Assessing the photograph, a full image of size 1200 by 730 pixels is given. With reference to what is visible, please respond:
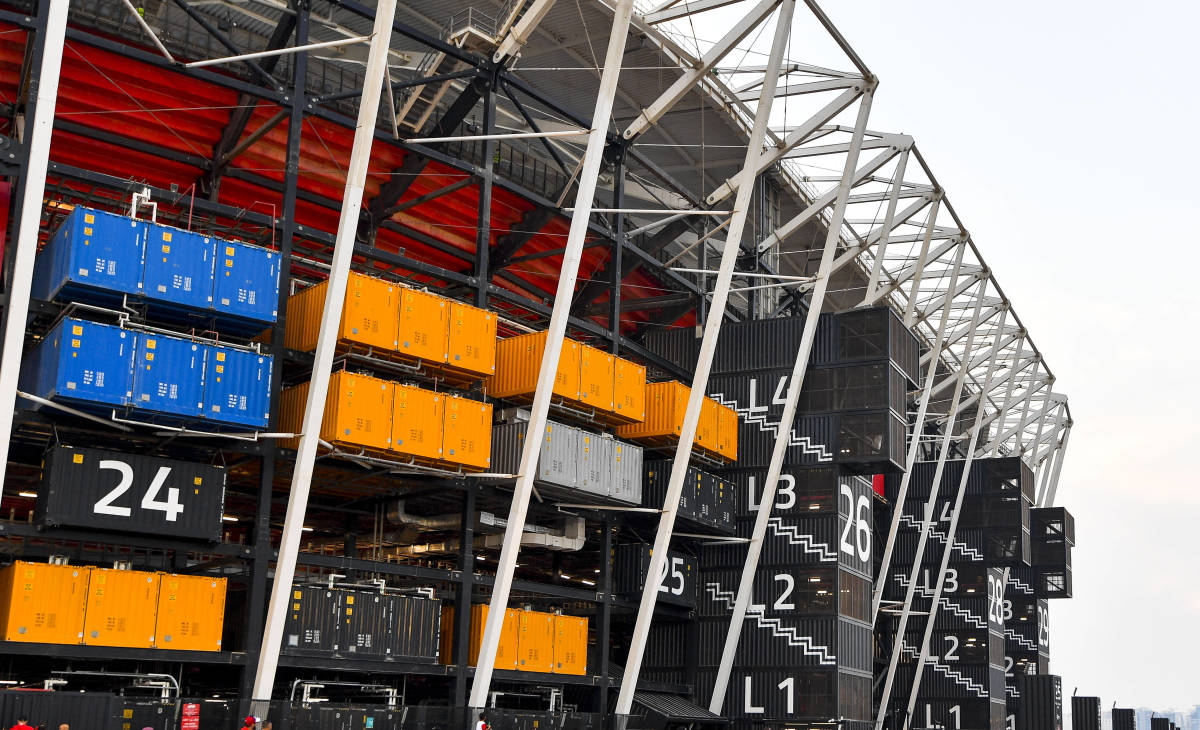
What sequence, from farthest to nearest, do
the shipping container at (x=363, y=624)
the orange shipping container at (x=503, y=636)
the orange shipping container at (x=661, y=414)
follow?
1. the orange shipping container at (x=661, y=414)
2. the orange shipping container at (x=503, y=636)
3. the shipping container at (x=363, y=624)

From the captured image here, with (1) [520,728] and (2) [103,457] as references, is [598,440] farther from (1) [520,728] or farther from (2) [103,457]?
(2) [103,457]

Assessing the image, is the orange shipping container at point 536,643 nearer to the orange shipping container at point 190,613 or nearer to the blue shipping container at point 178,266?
the orange shipping container at point 190,613

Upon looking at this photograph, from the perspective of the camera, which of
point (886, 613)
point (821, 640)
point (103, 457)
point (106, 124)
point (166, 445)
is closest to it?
point (103, 457)

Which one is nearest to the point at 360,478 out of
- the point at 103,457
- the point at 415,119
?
the point at 103,457

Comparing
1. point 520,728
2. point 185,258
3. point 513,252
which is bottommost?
point 520,728

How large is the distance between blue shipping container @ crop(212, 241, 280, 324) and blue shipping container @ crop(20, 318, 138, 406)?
3431mm

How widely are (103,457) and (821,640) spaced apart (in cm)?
3702

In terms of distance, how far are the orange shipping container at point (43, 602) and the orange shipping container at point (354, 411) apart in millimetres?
8898

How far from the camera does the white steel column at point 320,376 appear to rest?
37.8m

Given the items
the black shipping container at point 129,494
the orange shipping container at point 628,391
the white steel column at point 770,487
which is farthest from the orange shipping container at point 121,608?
the white steel column at point 770,487

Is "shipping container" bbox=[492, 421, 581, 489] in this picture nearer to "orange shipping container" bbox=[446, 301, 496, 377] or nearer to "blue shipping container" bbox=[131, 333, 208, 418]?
"orange shipping container" bbox=[446, 301, 496, 377]

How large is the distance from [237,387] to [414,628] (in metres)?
11.4

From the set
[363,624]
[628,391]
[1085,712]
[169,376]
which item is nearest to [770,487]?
[628,391]

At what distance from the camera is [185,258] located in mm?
38438
